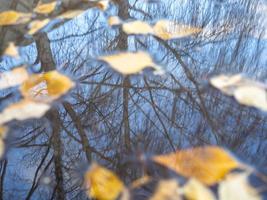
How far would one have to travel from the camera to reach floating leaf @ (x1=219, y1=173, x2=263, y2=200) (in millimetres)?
794

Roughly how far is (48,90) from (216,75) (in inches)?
19.7

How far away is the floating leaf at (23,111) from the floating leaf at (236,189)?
1.65ft

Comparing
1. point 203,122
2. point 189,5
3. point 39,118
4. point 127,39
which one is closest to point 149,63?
point 127,39

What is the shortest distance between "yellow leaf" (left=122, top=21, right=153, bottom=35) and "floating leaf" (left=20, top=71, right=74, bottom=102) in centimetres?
31

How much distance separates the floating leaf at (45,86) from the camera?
3.55 ft

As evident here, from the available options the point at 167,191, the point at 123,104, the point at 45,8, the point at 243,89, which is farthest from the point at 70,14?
the point at 167,191

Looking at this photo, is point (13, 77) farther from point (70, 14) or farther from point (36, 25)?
point (70, 14)

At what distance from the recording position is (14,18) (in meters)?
1.38

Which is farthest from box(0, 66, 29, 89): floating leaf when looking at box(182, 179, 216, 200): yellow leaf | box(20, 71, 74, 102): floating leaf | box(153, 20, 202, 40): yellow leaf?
box(182, 179, 216, 200): yellow leaf

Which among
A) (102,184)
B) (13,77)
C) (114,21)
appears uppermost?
(114,21)

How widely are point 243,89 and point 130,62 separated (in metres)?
0.34

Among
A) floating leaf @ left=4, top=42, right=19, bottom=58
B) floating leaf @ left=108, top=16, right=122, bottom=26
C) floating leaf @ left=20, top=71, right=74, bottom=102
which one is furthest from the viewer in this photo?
floating leaf @ left=108, top=16, right=122, bottom=26

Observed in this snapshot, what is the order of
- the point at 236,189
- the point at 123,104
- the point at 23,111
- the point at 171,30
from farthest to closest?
the point at 171,30, the point at 123,104, the point at 23,111, the point at 236,189

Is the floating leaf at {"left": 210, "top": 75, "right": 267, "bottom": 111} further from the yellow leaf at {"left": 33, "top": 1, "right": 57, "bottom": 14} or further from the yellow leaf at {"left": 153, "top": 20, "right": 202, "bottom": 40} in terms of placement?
the yellow leaf at {"left": 33, "top": 1, "right": 57, "bottom": 14}
